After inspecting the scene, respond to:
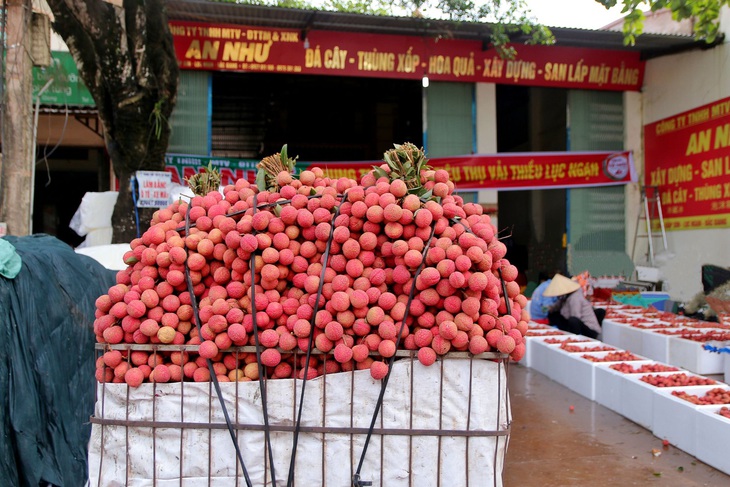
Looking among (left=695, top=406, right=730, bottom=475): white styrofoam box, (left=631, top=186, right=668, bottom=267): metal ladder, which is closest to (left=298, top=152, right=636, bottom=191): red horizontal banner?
(left=631, top=186, right=668, bottom=267): metal ladder

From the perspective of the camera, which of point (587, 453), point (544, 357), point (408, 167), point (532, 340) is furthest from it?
point (532, 340)

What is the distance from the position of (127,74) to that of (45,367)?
3.76m

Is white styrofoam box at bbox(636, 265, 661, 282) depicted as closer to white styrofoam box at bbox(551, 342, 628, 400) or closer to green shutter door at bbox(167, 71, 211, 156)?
white styrofoam box at bbox(551, 342, 628, 400)

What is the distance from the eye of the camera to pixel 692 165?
10.0m

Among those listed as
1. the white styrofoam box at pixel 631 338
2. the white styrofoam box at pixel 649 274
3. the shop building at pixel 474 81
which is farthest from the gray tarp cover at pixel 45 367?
the white styrofoam box at pixel 649 274

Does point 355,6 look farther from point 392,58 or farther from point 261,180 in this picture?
point 261,180

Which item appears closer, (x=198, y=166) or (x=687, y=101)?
(x=198, y=166)

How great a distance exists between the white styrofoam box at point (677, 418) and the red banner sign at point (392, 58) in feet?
24.7

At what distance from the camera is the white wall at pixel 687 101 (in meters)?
9.55

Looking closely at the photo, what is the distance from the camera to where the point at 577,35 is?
1012 centimetres

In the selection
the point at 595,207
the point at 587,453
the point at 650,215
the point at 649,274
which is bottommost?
the point at 587,453

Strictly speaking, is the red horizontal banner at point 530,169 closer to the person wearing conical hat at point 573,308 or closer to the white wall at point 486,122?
the white wall at point 486,122

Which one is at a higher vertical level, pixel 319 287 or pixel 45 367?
pixel 319 287

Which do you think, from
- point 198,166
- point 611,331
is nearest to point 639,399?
point 611,331
